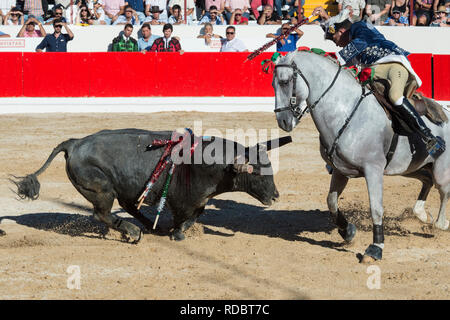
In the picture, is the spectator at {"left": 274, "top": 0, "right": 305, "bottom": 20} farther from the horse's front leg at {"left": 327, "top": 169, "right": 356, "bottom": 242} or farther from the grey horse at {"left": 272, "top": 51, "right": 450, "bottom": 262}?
the grey horse at {"left": 272, "top": 51, "right": 450, "bottom": 262}

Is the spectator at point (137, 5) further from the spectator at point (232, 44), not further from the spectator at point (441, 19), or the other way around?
the spectator at point (441, 19)

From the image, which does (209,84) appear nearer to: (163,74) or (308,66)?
(163,74)

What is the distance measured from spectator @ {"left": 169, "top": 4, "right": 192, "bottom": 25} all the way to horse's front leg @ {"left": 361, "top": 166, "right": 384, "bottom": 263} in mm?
12192

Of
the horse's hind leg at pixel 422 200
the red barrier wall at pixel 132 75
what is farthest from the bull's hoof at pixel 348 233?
the red barrier wall at pixel 132 75

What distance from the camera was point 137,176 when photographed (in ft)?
23.7

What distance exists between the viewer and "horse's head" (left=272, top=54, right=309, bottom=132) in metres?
6.50

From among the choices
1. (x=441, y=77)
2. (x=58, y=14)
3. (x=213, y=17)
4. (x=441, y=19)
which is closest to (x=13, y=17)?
(x=58, y=14)

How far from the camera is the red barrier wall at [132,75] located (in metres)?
16.5

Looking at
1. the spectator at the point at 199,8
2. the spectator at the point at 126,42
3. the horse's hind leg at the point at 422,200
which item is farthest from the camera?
the spectator at the point at 199,8

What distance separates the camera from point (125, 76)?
1662 centimetres

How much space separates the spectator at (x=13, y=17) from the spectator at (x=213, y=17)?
4484mm

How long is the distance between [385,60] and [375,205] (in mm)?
1373
